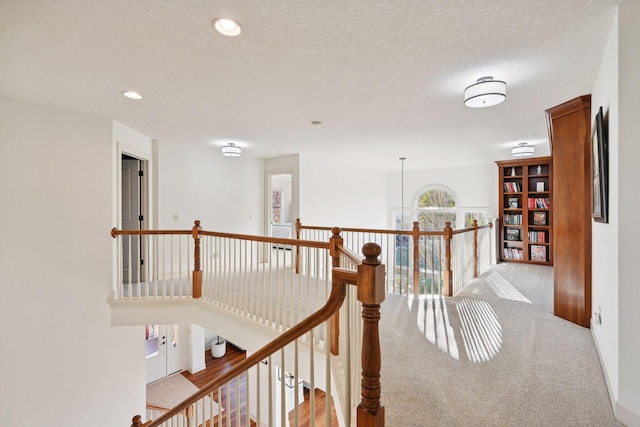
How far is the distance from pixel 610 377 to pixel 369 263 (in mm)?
2060

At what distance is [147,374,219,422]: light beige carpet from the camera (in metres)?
5.98

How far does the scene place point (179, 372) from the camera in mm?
7020

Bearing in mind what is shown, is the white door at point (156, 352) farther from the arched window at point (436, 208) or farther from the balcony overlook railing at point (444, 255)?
the arched window at point (436, 208)

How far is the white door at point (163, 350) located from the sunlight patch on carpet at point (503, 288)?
6.56 meters

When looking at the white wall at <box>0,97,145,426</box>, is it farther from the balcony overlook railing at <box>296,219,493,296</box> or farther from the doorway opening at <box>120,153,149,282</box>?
the balcony overlook railing at <box>296,219,493,296</box>

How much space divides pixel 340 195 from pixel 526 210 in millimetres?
3921

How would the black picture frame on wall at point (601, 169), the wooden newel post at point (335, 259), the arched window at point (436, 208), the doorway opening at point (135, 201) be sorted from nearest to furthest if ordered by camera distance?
the black picture frame on wall at point (601, 169) → the wooden newel post at point (335, 259) → the doorway opening at point (135, 201) → the arched window at point (436, 208)

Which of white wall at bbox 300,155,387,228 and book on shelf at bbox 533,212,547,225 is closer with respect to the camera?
white wall at bbox 300,155,387,228

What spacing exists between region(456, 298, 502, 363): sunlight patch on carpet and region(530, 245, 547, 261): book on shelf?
11.2 feet

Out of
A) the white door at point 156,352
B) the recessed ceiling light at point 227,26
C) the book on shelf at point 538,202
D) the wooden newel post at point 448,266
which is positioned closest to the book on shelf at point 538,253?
the book on shelf at point 538,202

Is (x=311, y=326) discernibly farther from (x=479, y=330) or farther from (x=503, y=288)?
(x=503, y=288)

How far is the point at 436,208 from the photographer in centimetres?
760

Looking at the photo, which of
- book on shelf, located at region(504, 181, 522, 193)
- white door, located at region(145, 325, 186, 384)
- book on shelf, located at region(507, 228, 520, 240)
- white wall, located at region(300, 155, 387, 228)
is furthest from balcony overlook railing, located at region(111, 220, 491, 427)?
white door, located at region(145, 325, 186, 384)

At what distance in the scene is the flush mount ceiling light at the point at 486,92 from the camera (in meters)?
2.42
